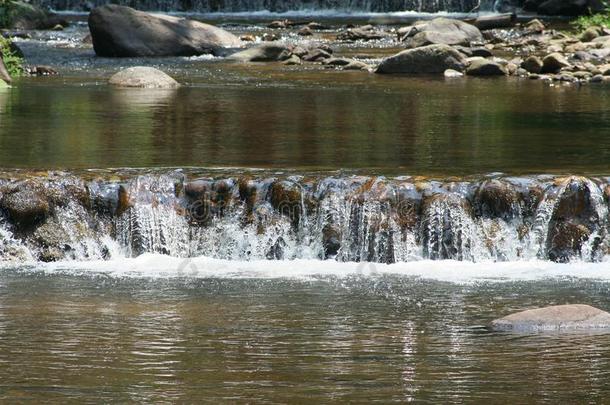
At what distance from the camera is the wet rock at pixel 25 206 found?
14.7 m

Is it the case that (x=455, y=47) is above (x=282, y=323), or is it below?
above

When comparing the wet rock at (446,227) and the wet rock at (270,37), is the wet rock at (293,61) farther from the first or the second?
the wet rock at (446,227)

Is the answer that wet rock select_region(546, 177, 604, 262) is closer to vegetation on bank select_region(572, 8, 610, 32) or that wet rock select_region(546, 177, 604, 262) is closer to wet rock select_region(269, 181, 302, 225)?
wet rock select_region(269, 181, 302, 225)

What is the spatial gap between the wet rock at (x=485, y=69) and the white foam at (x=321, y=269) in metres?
16.2

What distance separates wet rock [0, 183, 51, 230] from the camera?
48.3 ft

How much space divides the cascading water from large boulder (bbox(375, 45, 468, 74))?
1666 cm

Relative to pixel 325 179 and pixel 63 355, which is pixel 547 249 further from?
pixel 63 355

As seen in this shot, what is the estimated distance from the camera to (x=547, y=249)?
1463 cm

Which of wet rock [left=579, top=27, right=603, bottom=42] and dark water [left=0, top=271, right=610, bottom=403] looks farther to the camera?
wet rock [left=579, top=27, right=603, bottom=42]

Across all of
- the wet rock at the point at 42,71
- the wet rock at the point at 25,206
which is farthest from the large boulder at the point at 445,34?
the wet rock at the point at 25,206

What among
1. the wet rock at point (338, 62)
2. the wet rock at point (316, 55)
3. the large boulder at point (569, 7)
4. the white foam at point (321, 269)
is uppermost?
the large boulder at point (569, 7)

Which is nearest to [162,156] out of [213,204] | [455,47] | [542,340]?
[213,204]

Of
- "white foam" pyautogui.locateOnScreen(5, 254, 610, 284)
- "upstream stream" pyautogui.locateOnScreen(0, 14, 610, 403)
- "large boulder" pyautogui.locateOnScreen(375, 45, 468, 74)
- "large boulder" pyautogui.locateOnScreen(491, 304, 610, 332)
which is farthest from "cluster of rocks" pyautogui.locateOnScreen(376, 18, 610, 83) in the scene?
"large boulder" pyautogui.locateOnScreen(491, 304, 610, 332)

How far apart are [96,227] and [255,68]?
16.8 m
